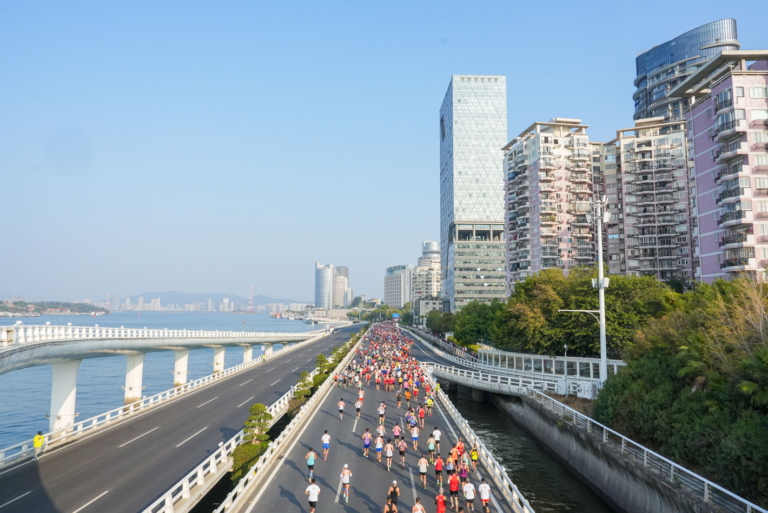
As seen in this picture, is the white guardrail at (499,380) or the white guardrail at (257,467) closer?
the white guardrail at (257,467)

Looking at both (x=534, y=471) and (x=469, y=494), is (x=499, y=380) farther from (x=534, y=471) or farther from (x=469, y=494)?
(x=469, y=494)

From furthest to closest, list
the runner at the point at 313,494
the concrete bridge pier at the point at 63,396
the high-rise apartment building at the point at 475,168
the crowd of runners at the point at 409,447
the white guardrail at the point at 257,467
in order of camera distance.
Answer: the high-rise apartment building at the point at 475,168 → the concrete bridge pier at the point at 63,396 → the white guardrail at the point at 257,467 → the crowd of runners at the point at 409,447 → the runner at the point at 313,494

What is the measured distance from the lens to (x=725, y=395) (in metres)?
18.8

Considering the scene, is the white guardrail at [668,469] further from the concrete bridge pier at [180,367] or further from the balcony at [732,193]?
the concrete bridge pier at [180,367]

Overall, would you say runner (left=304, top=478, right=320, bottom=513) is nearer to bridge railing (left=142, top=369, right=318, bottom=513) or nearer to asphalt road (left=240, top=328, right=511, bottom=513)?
asphalt road (left=240, top=328, right=511, bottom=513)

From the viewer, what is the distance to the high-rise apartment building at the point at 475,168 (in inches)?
6471

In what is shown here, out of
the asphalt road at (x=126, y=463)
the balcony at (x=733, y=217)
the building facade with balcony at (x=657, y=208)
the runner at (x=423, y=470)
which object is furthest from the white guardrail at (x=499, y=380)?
the building facade with balcony at (x=657, y=208)

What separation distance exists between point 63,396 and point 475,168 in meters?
152

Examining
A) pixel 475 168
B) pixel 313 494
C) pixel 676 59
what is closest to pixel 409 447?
pixel 313 494

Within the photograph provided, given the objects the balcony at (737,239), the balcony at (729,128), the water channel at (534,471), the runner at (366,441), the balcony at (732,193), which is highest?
the balcony at (729,128)

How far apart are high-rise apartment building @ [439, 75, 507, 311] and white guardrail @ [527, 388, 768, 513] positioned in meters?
131

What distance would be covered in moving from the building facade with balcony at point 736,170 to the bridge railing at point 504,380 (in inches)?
864

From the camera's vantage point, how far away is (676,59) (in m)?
140

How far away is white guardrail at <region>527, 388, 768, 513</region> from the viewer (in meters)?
15.3
